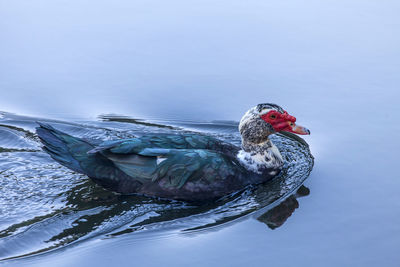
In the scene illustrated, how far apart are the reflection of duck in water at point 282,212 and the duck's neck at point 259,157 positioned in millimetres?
506

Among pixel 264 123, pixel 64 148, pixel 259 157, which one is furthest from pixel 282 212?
pixel 64 148

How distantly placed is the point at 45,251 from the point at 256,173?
2.69 metres

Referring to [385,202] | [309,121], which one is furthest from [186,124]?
[385,202]

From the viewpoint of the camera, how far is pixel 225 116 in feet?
29.7

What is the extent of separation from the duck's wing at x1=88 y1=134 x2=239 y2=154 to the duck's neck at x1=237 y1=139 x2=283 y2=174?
0.14 m

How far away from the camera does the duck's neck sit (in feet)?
25.1

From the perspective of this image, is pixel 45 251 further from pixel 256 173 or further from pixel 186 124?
pixel 186 124

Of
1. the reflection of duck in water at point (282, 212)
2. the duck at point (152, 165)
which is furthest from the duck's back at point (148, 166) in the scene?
the reflection of duck in water at point (282, 212)

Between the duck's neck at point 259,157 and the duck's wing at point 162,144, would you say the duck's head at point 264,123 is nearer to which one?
the duck's neck at point 259,157

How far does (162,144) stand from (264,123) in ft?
4.13

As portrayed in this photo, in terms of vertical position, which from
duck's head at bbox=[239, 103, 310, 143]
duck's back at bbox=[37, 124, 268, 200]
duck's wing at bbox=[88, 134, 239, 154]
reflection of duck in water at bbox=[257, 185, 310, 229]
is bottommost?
reflection of duck in water at bbox=[257, 185, 310, 229]

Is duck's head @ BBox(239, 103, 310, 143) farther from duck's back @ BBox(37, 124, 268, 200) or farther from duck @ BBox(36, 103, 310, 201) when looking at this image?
duck's back @ BBox(37, 124, 268, 200)

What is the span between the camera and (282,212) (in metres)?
6.95

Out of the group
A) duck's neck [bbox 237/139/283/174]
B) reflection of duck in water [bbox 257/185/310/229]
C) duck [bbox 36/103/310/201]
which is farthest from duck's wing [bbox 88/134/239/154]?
reflection of duck in water [bbox 257/185/310/229]
